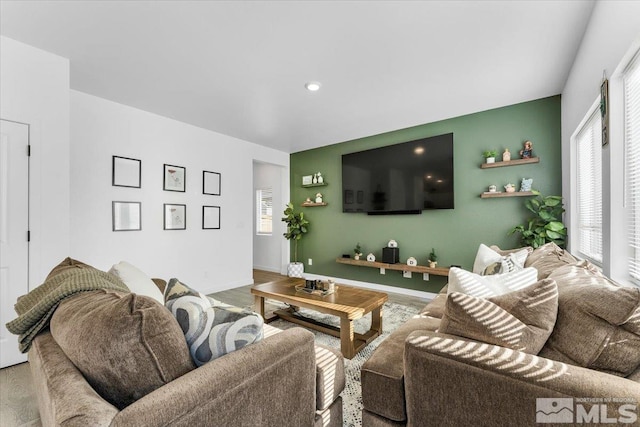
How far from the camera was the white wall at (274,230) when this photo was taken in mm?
5844

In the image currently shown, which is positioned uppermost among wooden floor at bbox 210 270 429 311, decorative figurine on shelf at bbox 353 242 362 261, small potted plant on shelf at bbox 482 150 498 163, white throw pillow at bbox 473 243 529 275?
small potted plant on shelf at bbox 482 150 498 163

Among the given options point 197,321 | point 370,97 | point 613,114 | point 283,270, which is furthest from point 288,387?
point 283,270

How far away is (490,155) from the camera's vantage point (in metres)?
3.47

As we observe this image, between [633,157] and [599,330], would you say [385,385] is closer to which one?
[599,330]

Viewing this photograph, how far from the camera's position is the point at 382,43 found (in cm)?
220

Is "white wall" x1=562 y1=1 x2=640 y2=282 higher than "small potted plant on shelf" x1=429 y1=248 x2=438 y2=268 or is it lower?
higher

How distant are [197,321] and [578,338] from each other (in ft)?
4.30

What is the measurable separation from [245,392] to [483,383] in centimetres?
79

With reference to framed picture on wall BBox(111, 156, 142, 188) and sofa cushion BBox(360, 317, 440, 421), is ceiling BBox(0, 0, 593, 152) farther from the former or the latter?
sofa cushion BBox(360, 317, 440, 421)

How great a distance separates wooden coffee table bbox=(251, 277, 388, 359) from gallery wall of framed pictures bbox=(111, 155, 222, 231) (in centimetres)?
184

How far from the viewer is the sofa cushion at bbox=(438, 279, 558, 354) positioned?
1.02m

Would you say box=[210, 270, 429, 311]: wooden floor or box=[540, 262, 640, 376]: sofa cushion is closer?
box=[540, 262, 640, 376]: sofa cushion

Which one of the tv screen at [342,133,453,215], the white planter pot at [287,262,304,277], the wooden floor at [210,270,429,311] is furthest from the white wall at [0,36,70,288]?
the tv screen at [342,133,453,215]

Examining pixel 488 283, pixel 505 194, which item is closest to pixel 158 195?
pixel 488 283
